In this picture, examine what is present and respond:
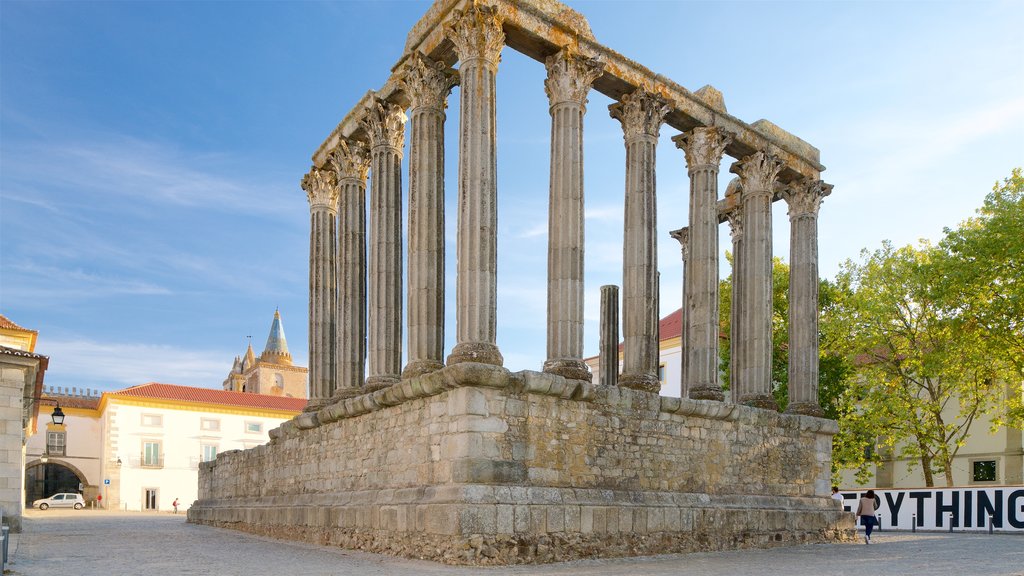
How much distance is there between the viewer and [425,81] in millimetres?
16516

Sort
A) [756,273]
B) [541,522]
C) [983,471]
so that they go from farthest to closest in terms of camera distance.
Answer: [983,471] → [756,273] → [541,522]

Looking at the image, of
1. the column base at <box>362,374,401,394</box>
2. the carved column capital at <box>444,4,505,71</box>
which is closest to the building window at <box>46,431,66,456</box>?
the column base at <box>362,374,401,394</box>

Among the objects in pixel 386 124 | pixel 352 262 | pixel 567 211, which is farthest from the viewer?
pixel 352 262

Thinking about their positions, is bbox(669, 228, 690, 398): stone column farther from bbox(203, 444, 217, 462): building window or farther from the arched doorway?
the arched doorway

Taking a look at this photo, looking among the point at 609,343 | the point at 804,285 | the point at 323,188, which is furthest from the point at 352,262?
the point at 804,285

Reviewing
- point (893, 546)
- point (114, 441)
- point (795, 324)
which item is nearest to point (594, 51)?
point (795, 324)

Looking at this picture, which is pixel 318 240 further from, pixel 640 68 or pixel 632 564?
pixel 632 564

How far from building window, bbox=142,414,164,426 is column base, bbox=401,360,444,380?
149 ft

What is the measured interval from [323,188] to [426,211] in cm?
717

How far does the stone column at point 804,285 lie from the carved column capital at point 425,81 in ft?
32.2

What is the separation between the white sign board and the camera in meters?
22.0

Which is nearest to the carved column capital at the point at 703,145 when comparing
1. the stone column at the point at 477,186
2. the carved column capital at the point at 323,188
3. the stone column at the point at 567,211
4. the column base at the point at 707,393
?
the stone column at the point at 567,211

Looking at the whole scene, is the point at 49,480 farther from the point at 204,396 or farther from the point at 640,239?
the point at 640,239

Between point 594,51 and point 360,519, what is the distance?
950cm
